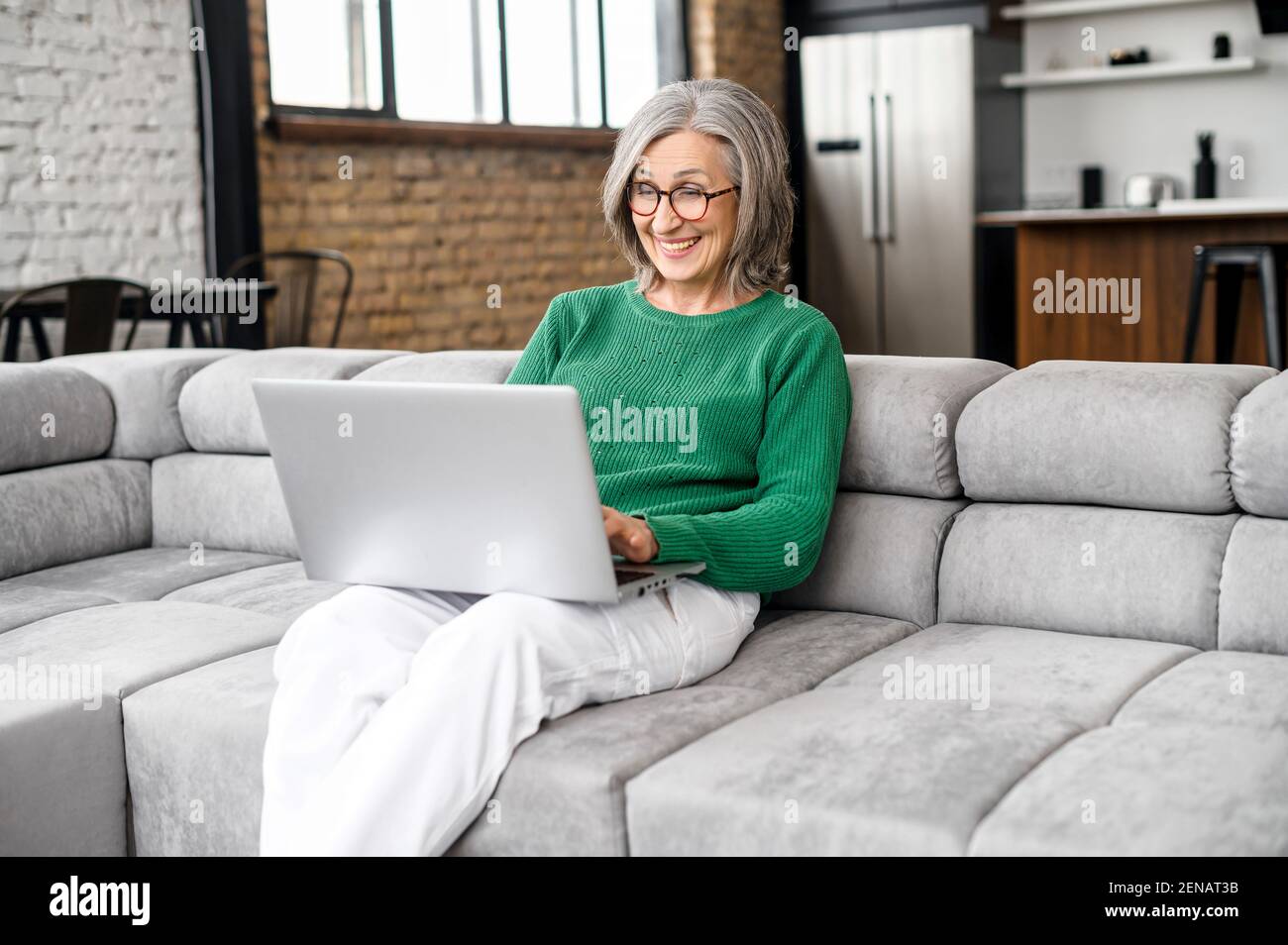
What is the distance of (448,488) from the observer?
65.1 inches

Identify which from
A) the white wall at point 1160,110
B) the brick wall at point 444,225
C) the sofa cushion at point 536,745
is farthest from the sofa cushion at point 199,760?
the white wall at point 1160,110

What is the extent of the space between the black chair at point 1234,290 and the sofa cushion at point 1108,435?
3.02 meters

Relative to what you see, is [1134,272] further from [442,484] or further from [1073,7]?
[442,484]

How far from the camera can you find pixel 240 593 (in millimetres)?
2461

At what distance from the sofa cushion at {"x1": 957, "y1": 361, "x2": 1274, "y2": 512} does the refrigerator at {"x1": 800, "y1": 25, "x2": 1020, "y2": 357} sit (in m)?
4.90

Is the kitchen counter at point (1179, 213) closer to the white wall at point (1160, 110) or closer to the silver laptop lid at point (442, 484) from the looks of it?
the white wall at point (1160, 110)

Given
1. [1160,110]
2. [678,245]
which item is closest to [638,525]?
[678,245]

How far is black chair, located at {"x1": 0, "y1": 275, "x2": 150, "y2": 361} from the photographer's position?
13.5 ft

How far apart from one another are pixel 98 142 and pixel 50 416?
2423mm

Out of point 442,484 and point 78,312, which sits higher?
point 78,312

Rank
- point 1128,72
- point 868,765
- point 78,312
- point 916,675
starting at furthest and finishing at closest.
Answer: point 1128,72
point 78,312
point 916,675
point 868,765

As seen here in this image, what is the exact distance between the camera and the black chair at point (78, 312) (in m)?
4.13

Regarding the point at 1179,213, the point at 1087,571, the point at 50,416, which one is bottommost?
the point at 1087,571
